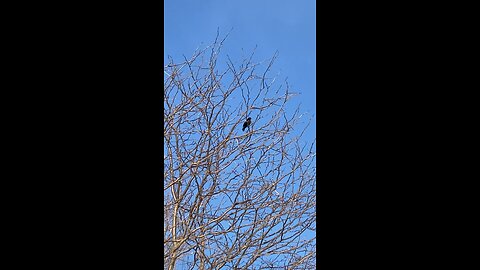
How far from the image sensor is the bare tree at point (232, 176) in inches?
133

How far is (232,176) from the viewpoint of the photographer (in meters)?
3.39

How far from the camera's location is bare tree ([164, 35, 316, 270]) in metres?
3.38
